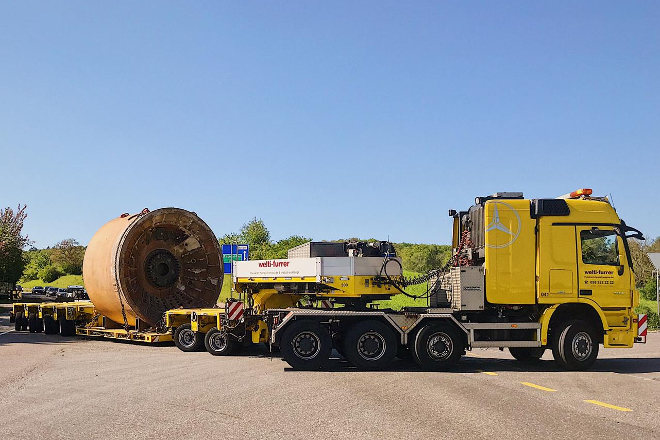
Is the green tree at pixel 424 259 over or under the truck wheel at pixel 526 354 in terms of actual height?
over

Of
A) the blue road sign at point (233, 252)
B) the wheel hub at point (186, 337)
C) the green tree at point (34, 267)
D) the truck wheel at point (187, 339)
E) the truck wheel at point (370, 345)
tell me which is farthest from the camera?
the green tree at point (34, 267)

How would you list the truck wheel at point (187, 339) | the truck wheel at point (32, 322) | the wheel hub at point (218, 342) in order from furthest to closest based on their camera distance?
the truck wheel at point (32, 322)
the truck wheel at point (187, 339)
the wheel hub at point (218, 342)

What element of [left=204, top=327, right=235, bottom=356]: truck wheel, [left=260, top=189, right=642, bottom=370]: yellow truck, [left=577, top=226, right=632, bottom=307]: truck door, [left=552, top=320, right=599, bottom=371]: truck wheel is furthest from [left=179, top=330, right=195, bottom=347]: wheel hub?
[left=577, top=226, right=632, bottom=307]: truck door

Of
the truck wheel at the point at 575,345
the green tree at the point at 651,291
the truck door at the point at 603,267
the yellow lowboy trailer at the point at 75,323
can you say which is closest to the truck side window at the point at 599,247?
the truck door at the point at 603,267

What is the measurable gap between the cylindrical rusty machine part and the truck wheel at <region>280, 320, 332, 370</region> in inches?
270

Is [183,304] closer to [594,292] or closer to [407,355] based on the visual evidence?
[407,355]

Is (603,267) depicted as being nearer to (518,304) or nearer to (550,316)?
(550,316)

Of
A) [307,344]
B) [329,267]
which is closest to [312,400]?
[307,344]

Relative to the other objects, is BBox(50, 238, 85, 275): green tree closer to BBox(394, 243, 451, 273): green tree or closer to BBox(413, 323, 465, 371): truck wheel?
BBox(394, 243, 451, 273): green tree

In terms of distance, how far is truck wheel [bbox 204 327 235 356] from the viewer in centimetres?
1504

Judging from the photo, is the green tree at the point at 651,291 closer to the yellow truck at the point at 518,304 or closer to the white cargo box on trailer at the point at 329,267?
the yellow truck at the point at 518,304

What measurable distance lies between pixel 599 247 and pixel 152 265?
12.3m

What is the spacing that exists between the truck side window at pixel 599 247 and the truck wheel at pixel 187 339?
9.00 metres

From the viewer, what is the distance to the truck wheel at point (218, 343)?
49.4ft
